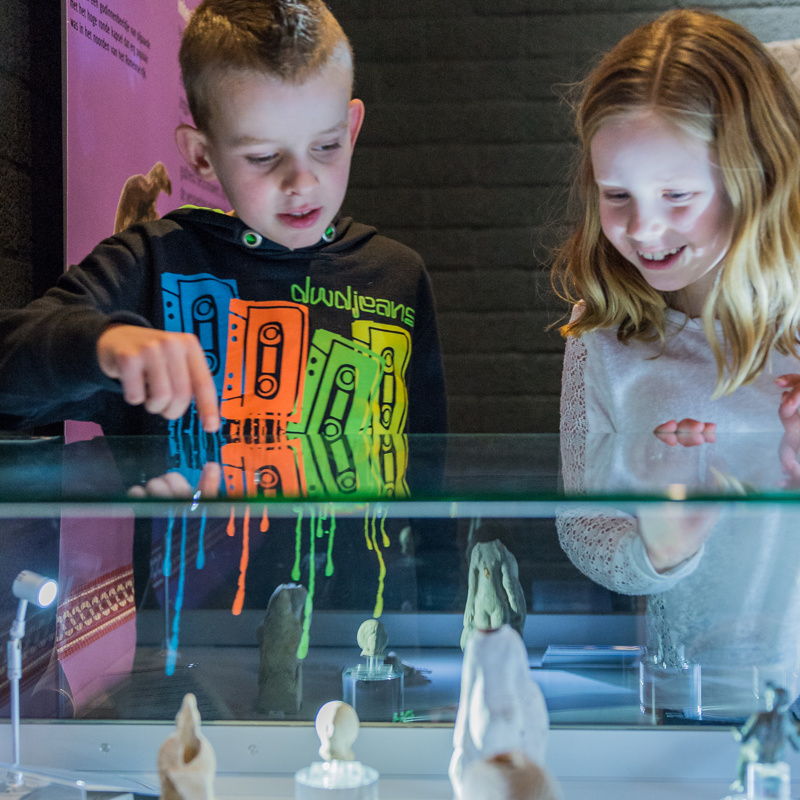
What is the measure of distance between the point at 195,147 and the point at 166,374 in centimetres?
68

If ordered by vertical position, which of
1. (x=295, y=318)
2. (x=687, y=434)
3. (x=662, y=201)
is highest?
(x=662, y=201)

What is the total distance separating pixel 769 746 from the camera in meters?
0.40

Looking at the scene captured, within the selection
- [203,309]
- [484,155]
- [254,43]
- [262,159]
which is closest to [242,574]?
[203,309]

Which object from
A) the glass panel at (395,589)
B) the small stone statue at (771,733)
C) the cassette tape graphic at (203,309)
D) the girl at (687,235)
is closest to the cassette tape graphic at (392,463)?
the glass panel at (395,589)

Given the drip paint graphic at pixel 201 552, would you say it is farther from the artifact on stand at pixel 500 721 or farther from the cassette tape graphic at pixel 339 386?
the cassette tape graphic at pixel 339 386

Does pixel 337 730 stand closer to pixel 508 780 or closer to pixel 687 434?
pixel 508 780

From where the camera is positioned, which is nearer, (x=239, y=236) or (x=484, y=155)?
(x=239, y=236)

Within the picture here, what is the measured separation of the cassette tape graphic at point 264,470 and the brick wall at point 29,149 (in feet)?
1.95

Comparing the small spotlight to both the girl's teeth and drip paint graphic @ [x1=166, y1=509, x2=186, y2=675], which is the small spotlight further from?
the girl's teeth

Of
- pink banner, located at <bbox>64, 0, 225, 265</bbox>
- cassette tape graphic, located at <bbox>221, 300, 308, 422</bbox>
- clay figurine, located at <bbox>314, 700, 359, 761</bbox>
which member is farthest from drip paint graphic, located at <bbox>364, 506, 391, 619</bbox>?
pink banner, located at <bbox>64, 0, 225, 265</bbox>

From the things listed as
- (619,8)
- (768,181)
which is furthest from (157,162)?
(619,8)

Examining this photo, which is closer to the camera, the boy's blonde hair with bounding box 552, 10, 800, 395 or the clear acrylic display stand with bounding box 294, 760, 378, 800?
the clear acrylic display stand with bounding box 294, 760, 378, 800

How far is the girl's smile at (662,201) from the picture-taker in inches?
32.5

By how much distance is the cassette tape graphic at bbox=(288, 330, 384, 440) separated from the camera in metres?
1.02
